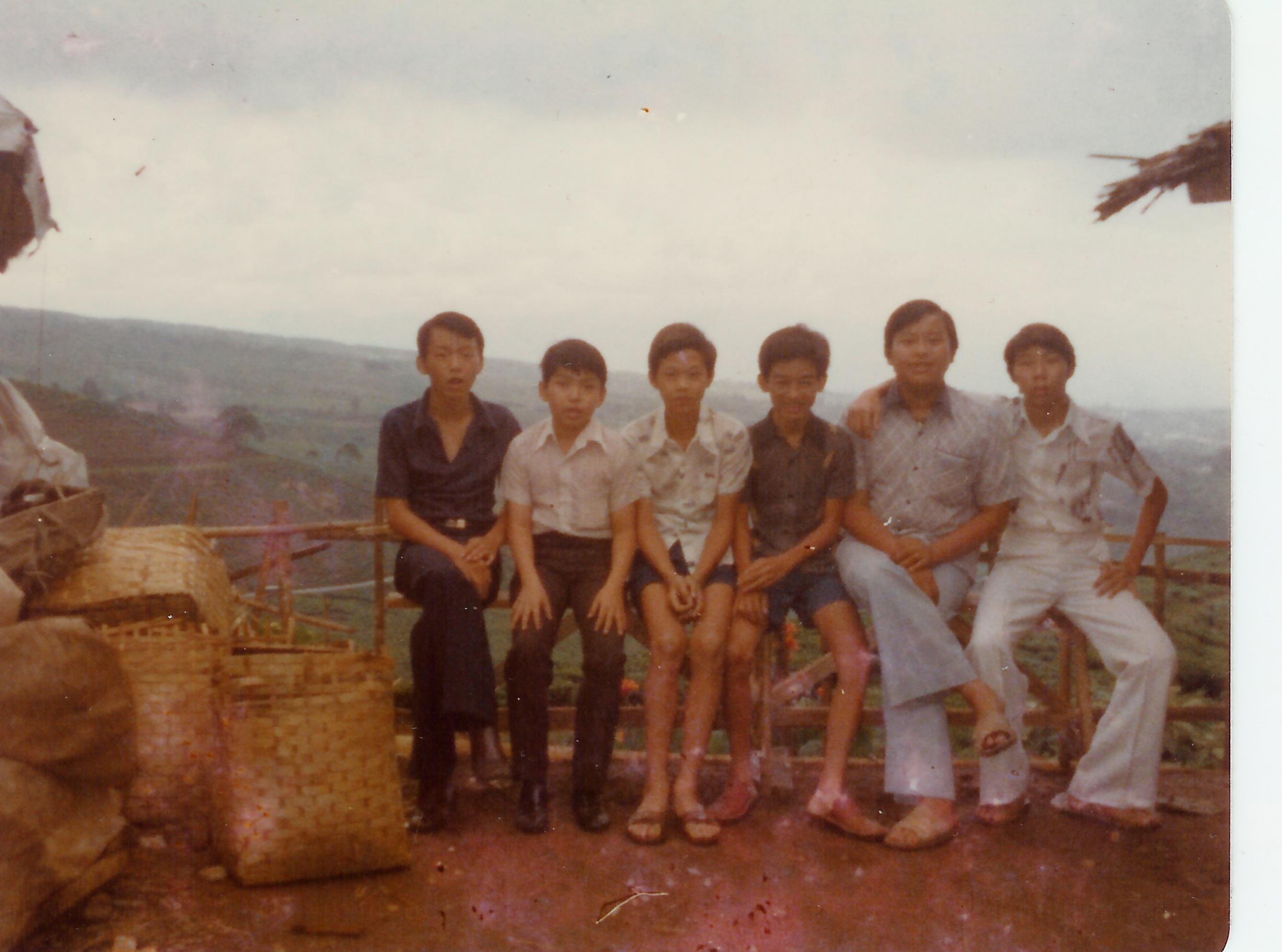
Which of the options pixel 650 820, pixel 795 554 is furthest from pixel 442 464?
pixel 650 820

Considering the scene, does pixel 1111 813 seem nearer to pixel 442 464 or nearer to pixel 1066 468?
pixel 1066 468

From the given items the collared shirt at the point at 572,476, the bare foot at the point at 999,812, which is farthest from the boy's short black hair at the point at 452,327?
the bare foot at the point at 999,812

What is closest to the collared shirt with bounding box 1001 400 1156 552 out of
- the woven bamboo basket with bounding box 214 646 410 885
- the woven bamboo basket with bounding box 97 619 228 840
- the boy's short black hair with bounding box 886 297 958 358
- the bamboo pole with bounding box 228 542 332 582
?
the boy's short black hair with bounding box 886 297 958 358

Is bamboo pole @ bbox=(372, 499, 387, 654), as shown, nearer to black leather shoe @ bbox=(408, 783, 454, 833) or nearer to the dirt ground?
black leather shoe @ bbox=(408, 783, 454, 833)

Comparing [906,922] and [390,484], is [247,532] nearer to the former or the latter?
[390,484]

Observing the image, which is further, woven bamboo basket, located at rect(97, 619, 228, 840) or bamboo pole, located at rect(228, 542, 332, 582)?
bamboo pole, located at rect(228, 542, 332, 582)

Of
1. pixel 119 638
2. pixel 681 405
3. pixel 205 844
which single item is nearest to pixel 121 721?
pixel 119 638
